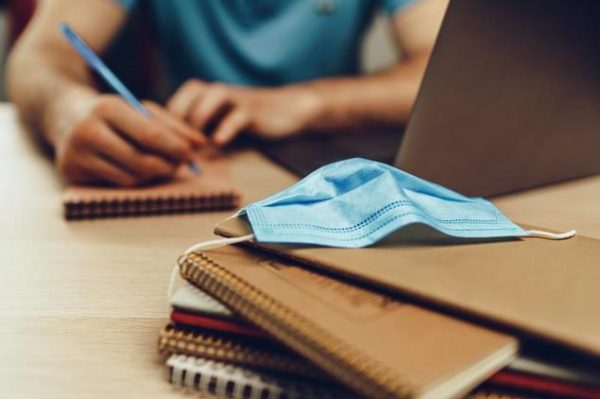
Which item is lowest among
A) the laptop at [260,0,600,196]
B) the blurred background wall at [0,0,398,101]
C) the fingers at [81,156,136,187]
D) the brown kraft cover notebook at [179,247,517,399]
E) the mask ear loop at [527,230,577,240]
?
the blurred background wall at [0,0,398,101]

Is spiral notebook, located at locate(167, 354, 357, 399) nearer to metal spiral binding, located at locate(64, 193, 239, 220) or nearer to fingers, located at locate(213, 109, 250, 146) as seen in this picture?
metal spiral binding, located at locate(64, 193, 239, 220)

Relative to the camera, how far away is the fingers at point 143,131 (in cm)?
63

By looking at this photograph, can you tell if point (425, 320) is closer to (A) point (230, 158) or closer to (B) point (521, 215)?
(B) point (521, 215)

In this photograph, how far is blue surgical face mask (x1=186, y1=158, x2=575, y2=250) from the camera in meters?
0.37

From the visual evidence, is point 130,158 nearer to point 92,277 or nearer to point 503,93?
point 92,277

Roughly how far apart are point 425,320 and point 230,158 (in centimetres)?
49

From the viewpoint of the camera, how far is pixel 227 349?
331 mm

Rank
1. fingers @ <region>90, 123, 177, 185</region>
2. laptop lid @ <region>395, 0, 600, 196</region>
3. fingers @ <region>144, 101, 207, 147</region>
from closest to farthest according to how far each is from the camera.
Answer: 1. laptop lid @ <region>395, 0, 600, 196</region>
2. fingers @ <region>90, 123, 177, 185</region>
3. fingers @ <region>144, 101, 207, 147</region>

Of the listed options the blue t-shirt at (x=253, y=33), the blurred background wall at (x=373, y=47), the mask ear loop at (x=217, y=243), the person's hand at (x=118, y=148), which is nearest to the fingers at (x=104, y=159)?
→ the person's hand at (x=118, y=148)

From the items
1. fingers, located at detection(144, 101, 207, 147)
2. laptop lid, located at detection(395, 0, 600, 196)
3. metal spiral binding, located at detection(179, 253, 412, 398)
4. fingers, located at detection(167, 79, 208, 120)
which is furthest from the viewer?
fingers, located at detection(167, 79, 208, 120)

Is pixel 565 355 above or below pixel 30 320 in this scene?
above

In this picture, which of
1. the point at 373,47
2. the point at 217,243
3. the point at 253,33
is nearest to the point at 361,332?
the point at 217,243

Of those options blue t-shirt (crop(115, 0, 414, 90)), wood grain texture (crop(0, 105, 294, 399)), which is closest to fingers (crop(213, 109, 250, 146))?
wood grain texture (crop(0, 105, 294, 399))

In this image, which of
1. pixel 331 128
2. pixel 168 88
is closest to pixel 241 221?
pixel 331 128
